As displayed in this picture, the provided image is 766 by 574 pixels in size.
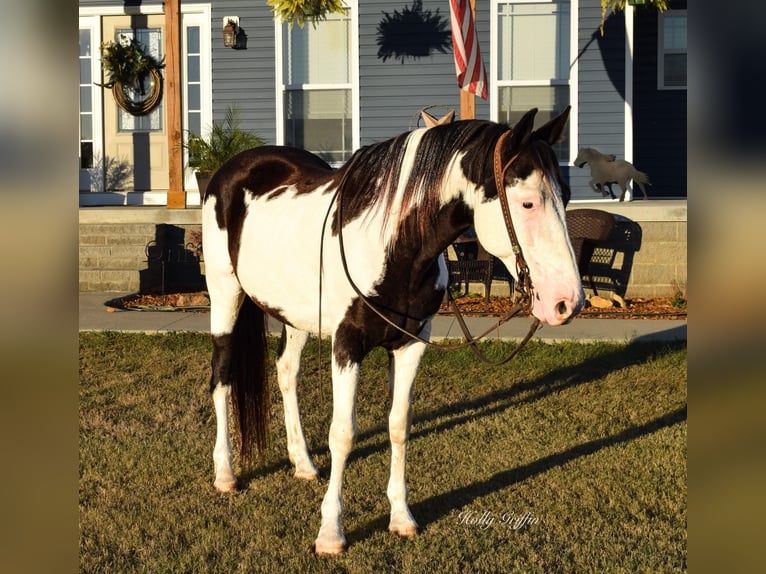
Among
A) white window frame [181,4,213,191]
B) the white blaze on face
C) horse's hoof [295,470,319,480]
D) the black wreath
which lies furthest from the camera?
the black wreath

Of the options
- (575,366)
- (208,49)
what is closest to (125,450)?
(575,366)

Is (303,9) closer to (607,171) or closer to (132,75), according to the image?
(132,75)

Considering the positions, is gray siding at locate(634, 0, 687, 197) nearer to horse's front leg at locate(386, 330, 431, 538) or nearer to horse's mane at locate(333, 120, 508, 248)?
horse's front leg at locate(386, 330, 431, 538)

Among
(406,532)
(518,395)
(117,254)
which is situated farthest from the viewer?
(117,254)

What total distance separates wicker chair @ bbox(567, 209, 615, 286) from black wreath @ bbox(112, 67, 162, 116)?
22.2 feet

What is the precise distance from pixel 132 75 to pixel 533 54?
19.5 feet

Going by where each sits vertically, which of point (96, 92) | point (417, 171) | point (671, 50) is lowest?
point (417, 171)

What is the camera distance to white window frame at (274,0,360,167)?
1216 centimetres

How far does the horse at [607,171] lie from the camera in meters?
11.0

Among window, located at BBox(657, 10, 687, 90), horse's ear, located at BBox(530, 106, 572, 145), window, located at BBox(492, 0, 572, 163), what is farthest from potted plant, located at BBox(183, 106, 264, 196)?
horse's ear, located at BBox(530, 106, 572, 145)

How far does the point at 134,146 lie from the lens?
42.7 feet

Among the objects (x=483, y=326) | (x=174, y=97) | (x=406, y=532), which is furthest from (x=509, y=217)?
(x=174, y=97)

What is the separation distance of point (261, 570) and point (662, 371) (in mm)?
4321
